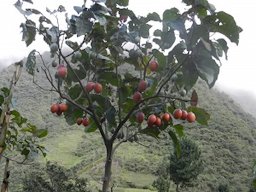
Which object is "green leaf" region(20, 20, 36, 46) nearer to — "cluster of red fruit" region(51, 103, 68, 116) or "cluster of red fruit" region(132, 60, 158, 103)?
"cluster of red fruit" region(51, 103, 68, 116)

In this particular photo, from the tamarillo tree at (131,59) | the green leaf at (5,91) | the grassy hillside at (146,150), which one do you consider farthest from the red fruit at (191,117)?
the grassy hillside at (146,150)

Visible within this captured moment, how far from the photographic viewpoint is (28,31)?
214 centimetres

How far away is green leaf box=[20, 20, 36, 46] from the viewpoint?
6.90 feet

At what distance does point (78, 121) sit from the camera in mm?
2658

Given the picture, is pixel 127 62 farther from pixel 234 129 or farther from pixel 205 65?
pixel 234 129

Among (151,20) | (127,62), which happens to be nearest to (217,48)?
(151,20)

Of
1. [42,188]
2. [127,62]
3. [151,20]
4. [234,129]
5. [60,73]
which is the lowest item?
[42,188]

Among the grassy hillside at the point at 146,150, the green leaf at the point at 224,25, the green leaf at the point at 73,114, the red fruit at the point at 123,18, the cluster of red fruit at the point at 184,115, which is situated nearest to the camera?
the green leaf at the point at 224,25

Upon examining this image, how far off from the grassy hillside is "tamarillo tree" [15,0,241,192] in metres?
37.6

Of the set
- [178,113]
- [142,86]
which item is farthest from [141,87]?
[178,113]

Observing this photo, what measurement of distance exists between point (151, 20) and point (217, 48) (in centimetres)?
41

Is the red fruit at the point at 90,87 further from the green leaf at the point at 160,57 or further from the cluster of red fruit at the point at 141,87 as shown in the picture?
the green leaf at the point at 160,57

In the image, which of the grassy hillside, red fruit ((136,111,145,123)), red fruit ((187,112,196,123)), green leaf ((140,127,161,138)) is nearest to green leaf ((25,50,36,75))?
red fruit ((136,111,145,123))

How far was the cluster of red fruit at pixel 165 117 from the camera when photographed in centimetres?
230
